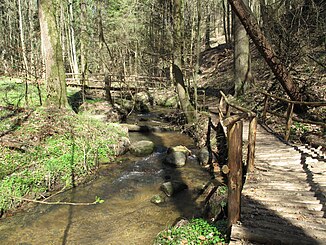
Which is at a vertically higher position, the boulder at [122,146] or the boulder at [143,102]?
the boulder at [143,102]

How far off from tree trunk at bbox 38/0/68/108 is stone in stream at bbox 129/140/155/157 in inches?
141

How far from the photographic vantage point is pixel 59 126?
946cm

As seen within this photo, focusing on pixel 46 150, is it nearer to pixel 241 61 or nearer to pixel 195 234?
pixel 195 234

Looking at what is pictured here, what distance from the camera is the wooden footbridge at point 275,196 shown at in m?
3.67

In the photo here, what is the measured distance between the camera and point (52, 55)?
1074 centimetres

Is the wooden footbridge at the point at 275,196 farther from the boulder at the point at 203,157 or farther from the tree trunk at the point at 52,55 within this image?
the tree trunk at the point at 52,55

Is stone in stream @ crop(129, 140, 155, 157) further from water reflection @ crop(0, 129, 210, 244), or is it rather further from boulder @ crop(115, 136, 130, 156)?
water reflection @ crop(0, 129, 210, 244)

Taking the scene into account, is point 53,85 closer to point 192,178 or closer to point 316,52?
point 192,178

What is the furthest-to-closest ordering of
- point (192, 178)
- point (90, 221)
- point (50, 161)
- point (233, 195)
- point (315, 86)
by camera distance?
point (315, 86)
point (192, 178)
point (50, 161)
point (90, 221)
point (233, 195)

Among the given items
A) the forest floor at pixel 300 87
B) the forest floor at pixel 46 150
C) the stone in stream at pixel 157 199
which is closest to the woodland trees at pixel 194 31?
the forest floor at pixel 300 87

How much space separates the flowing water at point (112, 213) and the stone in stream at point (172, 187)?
13 centimetres

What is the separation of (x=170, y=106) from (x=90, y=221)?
51.7 feet

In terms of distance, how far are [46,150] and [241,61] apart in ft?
Answer: 34.5

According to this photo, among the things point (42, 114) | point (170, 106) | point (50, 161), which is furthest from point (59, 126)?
point (170, 106)
